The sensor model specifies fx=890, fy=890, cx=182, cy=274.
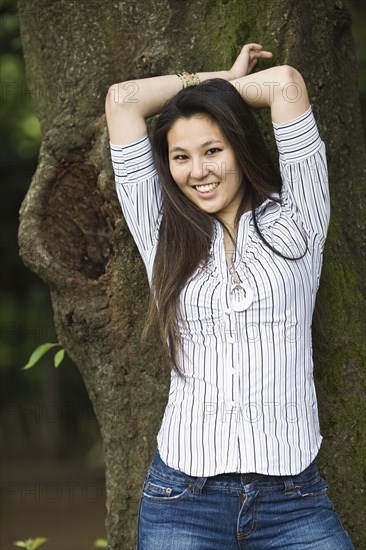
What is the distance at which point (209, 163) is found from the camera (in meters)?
2.89

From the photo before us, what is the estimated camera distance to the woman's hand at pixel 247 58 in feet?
10.8

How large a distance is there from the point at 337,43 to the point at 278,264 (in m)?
1.44

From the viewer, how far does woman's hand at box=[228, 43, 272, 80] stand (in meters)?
3.29

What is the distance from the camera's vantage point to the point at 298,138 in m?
2.87

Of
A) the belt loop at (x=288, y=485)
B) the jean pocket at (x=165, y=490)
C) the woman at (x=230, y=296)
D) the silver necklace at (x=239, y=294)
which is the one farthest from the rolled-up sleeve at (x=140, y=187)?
→ the belt loop at (x=288, y=485)

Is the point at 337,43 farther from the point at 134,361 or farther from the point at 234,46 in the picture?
the point at 134,361

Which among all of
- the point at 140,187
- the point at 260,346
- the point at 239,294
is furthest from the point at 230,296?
the point at 140,187

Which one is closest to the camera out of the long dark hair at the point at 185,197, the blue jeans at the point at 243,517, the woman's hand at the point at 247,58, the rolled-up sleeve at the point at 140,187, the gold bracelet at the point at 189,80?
the blue jeans at the point at 243,517

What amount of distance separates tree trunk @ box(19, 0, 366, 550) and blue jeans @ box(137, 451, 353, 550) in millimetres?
726

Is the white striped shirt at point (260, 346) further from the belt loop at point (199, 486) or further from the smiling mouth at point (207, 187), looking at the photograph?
the smiling mouth at point (207, 187)

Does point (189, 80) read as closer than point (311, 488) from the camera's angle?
No

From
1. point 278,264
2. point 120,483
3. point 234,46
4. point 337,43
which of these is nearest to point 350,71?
point 337,43

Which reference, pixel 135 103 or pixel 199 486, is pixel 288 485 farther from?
pixel 135 103

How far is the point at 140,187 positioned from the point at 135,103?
30 centimetres
